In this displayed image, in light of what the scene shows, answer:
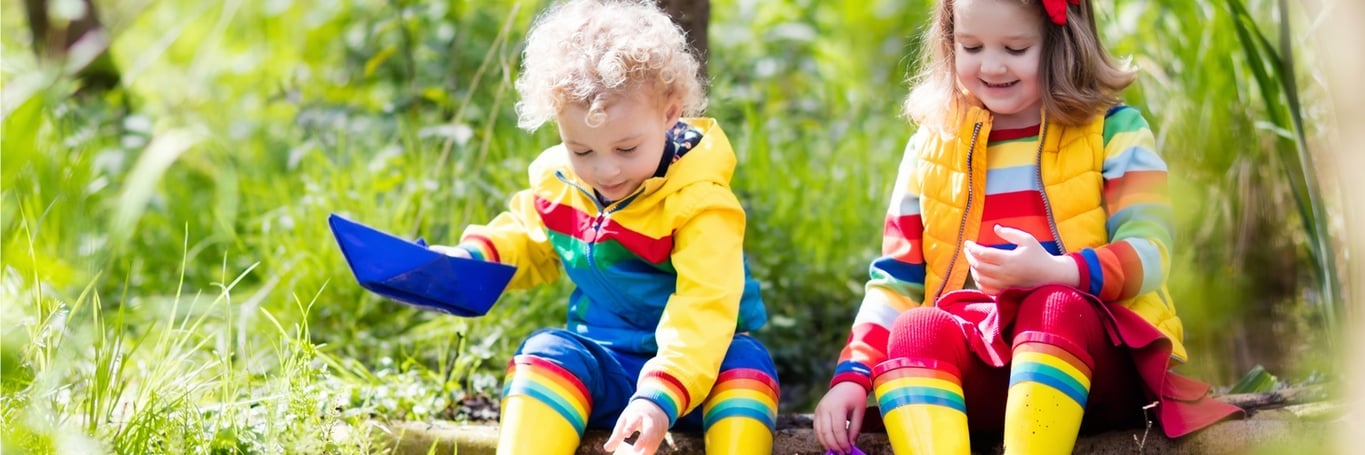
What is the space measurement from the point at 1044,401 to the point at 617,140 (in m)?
0.79

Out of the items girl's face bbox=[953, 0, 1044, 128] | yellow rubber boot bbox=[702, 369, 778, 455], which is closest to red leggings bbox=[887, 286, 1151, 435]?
yellow rubber boot bbox=[702, 369, 778, 455]

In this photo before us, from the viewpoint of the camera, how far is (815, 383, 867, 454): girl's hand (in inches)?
85.9

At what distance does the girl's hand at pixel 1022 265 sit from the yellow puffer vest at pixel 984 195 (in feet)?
0.38

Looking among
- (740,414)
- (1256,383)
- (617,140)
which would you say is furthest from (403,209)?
(1256,383)

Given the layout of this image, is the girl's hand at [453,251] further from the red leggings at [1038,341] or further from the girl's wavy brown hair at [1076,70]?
the girl's wavy brown hair at [1076,70]

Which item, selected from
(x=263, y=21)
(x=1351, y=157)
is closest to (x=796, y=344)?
(x=1351, y=157)

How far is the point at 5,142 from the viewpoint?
2.13 metres

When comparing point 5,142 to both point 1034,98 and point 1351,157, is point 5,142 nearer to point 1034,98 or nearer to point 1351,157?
point 1034,98

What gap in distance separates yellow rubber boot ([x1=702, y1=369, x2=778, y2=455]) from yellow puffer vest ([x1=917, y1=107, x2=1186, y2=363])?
34 cm

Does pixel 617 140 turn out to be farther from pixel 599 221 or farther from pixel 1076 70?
pixel 1076 70

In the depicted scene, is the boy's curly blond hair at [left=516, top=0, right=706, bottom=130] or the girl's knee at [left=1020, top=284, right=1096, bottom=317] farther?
the boy's curly blond hair at [left=516, top=0, right=706, bottom=130]

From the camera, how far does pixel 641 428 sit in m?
2.07

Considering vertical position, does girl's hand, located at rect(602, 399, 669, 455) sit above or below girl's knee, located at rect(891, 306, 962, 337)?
below

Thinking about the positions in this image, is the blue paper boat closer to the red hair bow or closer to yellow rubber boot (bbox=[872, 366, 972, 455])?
yellow rubber boot (bbox=[872, 366, 972, 455])
